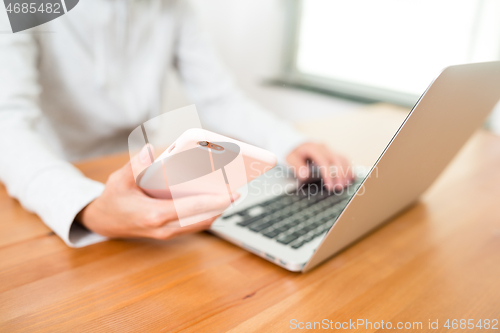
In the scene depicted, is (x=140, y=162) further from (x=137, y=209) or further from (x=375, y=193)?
(x=375, y=193)

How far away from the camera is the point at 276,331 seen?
262mm

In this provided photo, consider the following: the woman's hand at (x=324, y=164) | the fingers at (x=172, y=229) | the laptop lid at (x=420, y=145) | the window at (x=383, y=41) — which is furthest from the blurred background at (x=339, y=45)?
the fingers at (x=172, y=229)

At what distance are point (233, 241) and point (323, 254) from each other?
9 centimetres

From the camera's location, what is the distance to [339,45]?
1604 mm

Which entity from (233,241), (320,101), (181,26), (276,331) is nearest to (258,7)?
(320,101)

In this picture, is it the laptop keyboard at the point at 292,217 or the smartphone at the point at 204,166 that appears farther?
the laptop keyboard at the point at 292,217

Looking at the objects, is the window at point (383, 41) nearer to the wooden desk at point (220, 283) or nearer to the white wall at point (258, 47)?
the white wall at point (258, 47)

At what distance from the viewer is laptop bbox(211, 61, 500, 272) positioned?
0.27 metres

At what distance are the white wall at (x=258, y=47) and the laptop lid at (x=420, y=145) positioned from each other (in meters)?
1.32

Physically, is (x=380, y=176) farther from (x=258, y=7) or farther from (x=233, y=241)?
(x=258, y=7)

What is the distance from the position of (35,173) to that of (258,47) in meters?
1.66

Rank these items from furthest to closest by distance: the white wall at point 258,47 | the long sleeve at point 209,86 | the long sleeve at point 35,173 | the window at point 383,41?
the white wall at point 258,47, the window at point 383,41, the long sleeve at point 209,86, the long sleeve at point 35,173

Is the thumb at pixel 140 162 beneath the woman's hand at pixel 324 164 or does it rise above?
above

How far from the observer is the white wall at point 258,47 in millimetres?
1750
